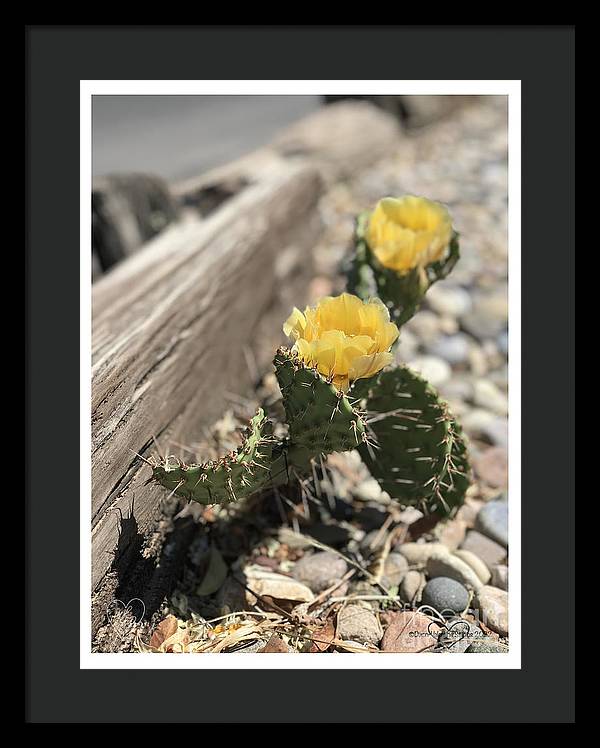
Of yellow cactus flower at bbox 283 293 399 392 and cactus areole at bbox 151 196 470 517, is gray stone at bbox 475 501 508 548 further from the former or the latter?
yellow cactus flower at bbox 283 293 399 392

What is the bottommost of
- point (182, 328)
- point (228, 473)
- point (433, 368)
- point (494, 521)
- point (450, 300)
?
point (494, 521)

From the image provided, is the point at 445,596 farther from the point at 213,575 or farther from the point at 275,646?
the point at 213,575

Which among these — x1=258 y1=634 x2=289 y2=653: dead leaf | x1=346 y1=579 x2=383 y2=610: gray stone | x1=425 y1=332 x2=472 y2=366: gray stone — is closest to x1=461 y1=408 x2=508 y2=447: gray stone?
x1=425 y1=332 x2=472 y2=366: gray stone

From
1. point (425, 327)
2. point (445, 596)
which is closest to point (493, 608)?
point (445, 596)

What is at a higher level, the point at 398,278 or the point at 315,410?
the point at 398,278

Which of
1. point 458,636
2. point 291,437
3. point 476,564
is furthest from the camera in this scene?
point 476,564

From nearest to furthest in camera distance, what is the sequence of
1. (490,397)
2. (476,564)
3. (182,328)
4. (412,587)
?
(412,587) < (476,564) < (182,328) < (490,397)
